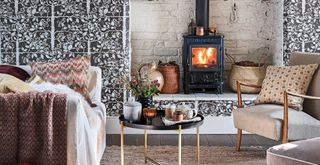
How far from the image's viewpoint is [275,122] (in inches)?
185

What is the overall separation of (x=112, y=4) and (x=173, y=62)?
3.55ft

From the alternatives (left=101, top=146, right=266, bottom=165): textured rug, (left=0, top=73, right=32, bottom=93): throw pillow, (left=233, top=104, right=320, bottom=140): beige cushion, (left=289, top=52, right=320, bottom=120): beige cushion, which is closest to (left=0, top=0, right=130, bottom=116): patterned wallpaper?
(left=101, top=146, right=266, bottom=165): textured rug

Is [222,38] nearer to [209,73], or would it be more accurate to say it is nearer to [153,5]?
[209,73]

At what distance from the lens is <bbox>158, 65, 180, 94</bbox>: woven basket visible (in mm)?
6430

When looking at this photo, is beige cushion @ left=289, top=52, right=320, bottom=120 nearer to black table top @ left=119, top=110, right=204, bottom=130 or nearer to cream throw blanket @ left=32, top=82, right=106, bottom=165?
black table top @ left=119, top=110, right=204, bottom=130

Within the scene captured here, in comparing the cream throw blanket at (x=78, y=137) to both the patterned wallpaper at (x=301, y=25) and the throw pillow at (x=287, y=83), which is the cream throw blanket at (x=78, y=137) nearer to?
the throw pillow at (x=287, y=83)

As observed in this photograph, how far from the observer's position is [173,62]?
6598 millimetres

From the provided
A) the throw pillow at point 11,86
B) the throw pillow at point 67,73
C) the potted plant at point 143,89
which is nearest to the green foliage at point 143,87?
the potted plant at point 143,89

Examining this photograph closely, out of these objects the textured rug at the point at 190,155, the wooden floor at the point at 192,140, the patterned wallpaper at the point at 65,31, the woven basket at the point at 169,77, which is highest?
the patterned wallpaper at the point at 65,31

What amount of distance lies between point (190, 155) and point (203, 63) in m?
1.57

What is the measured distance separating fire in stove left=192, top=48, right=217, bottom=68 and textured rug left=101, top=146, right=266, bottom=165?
1235 mm

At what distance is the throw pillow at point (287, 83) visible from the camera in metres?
5.06

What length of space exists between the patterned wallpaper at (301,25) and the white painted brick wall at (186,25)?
431 mm

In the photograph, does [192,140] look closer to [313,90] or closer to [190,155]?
[190,155]
